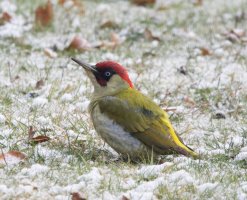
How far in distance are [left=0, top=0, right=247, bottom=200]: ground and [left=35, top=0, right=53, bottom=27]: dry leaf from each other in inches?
2.0

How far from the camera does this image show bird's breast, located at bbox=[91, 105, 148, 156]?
16.2ft

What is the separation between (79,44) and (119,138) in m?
2.78

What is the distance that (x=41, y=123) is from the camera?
5438 mm

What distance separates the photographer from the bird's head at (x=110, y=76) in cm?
520

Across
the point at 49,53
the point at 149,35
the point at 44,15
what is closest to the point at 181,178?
the point at 49,53

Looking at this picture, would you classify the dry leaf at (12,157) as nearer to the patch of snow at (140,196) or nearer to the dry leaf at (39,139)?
the dry leaf at (39,139)

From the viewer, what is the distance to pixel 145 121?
4953mm

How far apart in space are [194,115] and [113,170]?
189cm

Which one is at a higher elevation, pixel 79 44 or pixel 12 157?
pixel 79 44

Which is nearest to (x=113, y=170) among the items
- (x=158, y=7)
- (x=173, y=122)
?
(x=173, y=122)

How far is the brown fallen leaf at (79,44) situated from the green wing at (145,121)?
2522 mm

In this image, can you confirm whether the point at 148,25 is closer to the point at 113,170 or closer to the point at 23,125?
the point at 23,125

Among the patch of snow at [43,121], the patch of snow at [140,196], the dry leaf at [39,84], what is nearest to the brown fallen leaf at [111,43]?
the dry leaf at [39,84]

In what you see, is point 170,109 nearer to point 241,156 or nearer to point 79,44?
point 241,156
